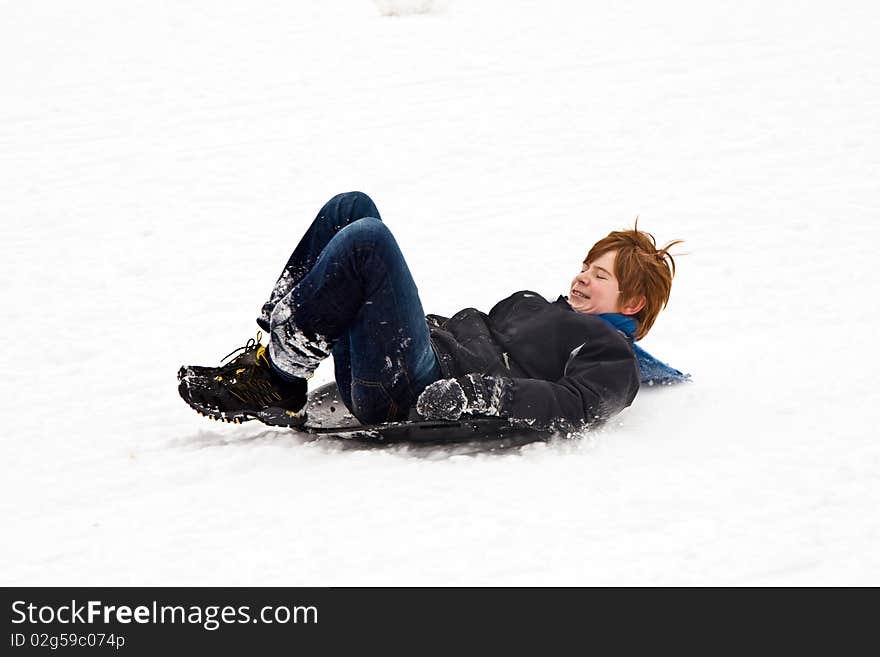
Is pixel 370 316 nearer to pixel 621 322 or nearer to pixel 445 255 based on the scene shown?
pixel 621 322

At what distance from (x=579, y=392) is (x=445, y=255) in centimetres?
225

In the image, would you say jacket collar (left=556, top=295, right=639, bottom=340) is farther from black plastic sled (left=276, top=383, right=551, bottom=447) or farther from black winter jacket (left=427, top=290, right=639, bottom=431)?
black plastic sled (left=276, top=383, right=551, bottom=447)

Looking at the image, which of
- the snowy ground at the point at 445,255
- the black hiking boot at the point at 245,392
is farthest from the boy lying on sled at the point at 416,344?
the snowy ground at the point at 445,255

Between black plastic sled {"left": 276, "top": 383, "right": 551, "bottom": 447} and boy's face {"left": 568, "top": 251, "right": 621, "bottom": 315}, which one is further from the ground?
boy's face {"left": 568, "top": 251, "right": 621, "bottom": 315}

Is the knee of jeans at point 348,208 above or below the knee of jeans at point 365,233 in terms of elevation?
above

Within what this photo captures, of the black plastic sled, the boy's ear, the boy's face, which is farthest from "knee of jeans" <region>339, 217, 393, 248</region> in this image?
the boy's ear

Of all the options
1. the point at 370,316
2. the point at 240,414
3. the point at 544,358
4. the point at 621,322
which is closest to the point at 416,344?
the point at 370,316

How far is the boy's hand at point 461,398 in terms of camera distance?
261 centimetres

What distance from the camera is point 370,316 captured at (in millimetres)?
2686

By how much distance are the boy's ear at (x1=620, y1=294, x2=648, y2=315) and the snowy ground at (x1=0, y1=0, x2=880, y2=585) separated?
0.36 meters

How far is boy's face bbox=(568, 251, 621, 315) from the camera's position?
2.97 m

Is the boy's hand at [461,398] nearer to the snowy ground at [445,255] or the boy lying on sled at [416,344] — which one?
the boy lying on sled at [416,344]
